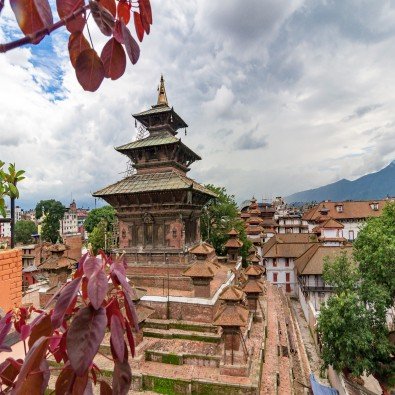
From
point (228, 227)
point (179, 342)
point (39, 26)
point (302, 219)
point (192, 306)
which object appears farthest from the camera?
point (302, 219)

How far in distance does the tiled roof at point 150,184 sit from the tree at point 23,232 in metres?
58.3

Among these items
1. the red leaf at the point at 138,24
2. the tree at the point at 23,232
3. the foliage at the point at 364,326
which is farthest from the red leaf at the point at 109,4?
the tree at the point at 23,232

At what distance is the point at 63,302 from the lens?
1110 millimetres

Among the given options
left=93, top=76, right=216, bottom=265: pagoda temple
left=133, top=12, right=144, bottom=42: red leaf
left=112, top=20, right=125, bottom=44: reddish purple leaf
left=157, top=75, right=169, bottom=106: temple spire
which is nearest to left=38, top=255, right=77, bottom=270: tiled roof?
left=93, top=76, right=216, bottom=265: pagoda temple

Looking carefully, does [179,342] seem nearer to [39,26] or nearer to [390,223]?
[39,26]

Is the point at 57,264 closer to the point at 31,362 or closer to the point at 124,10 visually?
the point at 31,362

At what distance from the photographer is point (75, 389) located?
3.59 ft

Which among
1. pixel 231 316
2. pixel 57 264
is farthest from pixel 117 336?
pixel 57 264

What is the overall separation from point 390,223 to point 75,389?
25.4 m

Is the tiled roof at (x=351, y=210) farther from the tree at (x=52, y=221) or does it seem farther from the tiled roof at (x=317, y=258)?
the tree at (x=52, y=221)

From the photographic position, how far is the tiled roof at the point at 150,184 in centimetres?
1783

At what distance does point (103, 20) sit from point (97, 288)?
109 cm

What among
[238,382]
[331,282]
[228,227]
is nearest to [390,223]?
[331,282]

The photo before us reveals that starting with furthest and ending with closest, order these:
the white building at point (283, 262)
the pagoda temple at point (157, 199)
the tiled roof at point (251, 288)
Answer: the white building at point (283, 262)
the pagoda temple at point (157, 199)
the tiled roof at point (251, 288)
